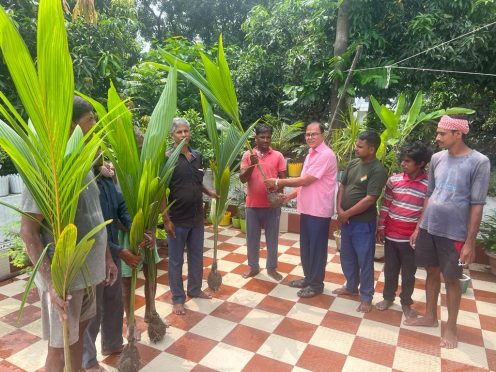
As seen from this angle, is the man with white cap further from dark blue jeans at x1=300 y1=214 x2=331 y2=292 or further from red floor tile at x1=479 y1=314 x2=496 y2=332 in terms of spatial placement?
dark blue jeans at x1=300 y1=214 x2=331 y2=292

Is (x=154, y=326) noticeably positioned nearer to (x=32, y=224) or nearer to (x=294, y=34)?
(x=32, y=224)

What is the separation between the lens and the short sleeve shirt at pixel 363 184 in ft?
7.81

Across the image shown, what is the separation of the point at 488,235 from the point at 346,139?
5.74ft

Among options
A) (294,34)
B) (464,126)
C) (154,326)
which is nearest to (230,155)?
(154,326)

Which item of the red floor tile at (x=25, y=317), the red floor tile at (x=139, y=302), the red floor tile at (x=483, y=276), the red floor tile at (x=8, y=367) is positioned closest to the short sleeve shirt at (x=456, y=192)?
the red floor tile at (x=483, y=276)

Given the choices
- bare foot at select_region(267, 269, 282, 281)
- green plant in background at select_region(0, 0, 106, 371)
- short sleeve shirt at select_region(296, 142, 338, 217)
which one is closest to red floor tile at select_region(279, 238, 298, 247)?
bare foot at select_region(267, 269, 282, 281)

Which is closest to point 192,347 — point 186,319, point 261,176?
point 186,319

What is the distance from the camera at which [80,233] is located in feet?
4.39

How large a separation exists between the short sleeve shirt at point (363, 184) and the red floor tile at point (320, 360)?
3.11 feet

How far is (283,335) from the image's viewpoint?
2223mm

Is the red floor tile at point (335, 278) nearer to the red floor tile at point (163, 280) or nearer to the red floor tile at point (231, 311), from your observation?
the red floor tile at point (231, 311)

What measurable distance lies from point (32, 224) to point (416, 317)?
239 cm

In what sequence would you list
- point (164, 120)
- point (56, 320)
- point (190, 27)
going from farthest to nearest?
1. point (190, 27)
2. point (164, 120)
3. point (56, 320)

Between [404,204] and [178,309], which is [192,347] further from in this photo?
[404,204]
